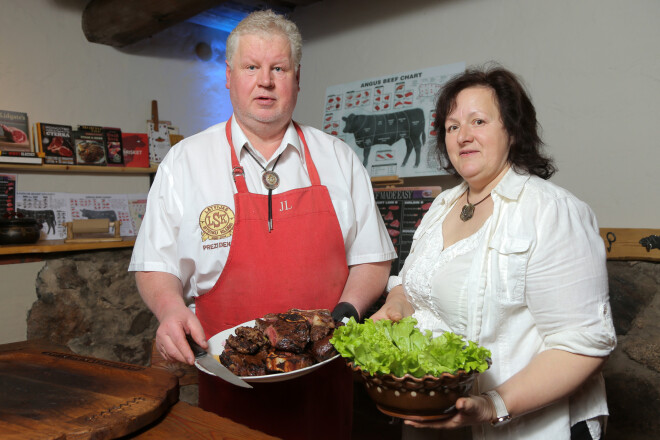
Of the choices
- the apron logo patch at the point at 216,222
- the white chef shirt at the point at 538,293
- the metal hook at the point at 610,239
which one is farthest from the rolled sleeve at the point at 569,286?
the metal hook at the point at 610,239

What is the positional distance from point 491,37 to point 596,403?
8.60 ft

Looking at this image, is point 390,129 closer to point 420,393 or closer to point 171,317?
point 171,317

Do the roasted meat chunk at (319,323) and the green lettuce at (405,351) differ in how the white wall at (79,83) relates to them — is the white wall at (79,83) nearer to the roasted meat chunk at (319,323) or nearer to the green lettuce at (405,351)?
the roasted meat chunk at (319,323)

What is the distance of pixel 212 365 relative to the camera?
1375 millimetres

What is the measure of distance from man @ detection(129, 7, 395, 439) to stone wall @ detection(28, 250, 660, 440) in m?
1.57

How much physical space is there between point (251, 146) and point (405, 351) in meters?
1.02

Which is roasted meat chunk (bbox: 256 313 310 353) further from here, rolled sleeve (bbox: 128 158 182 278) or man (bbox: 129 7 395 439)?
rolled sleeve (bbox: 128 158 182 278)

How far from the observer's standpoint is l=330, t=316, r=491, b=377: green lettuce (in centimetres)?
109

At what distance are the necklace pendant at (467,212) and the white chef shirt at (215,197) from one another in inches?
17.8

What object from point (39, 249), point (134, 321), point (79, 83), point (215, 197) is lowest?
point (134, 321)

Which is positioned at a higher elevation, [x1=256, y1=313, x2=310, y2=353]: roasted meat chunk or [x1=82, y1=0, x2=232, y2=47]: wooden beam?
[x1=82, y1=0, x2=232, y2=47]: wooden beam

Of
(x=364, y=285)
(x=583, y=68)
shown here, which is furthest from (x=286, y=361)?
(x=583, y=68)

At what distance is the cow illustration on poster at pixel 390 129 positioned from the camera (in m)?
3.59

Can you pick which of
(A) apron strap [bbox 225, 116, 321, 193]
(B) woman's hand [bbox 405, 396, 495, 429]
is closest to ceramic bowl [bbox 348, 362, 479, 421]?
(B) woman's hand [bbox 405, 396, 495, 429]
